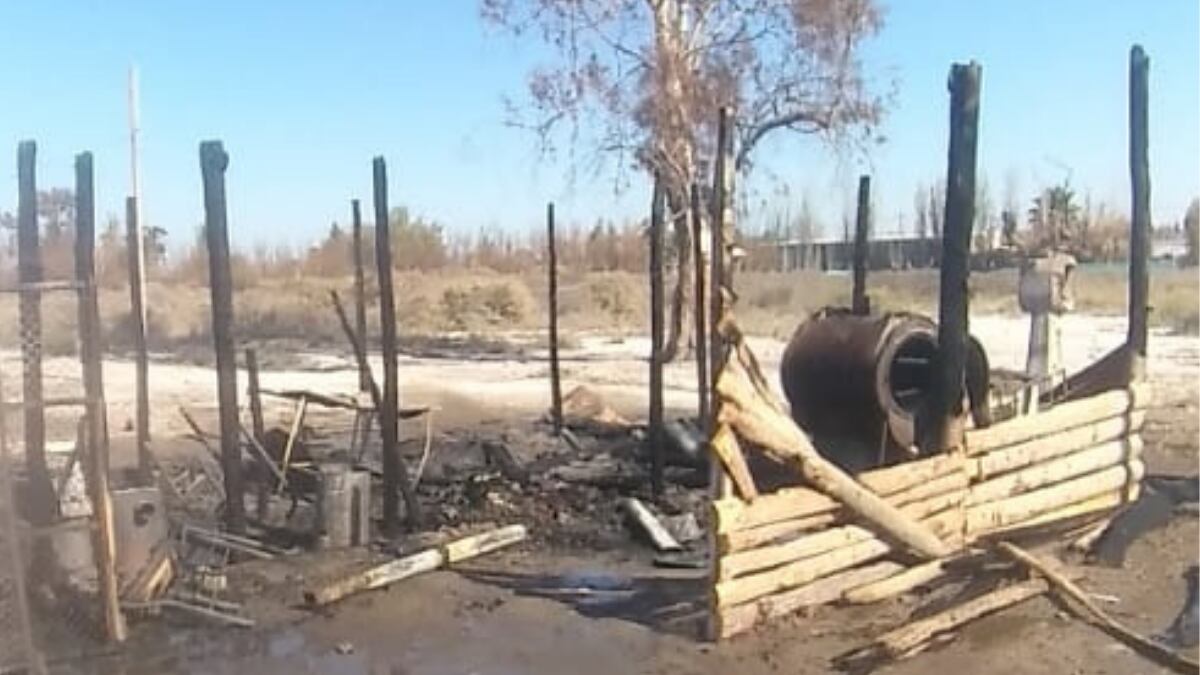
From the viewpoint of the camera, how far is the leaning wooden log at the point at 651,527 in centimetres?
836

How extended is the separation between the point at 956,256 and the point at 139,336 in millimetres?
4757

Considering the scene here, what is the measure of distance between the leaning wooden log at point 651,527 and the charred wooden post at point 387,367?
4.58 feet

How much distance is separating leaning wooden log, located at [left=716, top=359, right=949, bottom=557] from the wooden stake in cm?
54

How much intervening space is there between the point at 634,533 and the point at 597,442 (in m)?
3.76

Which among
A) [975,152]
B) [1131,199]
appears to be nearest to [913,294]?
[1131,199]

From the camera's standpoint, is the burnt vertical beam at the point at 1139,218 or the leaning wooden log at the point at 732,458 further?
the burnt vertical beam at the point at 1139,218

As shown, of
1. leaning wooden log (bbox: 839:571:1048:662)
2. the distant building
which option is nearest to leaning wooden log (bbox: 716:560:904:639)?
leaning wooden log (bbox: 839:571:1048:662)

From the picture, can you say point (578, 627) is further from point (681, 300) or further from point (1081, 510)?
point (681, 300)

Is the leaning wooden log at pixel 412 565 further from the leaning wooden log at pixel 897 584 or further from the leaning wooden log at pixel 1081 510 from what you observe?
the leaning wooden log at pixel 1081 510

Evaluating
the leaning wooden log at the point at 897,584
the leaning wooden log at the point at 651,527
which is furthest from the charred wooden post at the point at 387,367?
the leaning wooden log at the point at 897,584

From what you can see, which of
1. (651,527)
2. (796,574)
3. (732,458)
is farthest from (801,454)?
(651,527)

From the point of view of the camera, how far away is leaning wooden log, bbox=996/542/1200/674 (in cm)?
569

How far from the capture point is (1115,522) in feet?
26.3

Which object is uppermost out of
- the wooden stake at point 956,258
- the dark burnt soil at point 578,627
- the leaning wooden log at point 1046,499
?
the wooden stake at point 956,258
